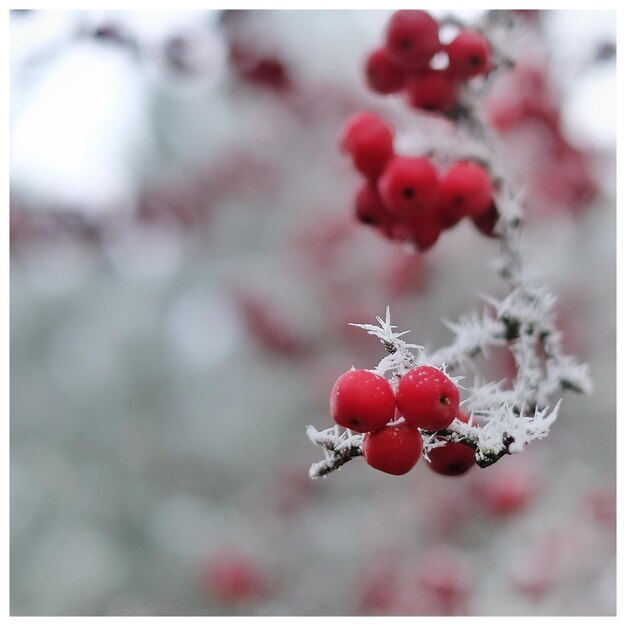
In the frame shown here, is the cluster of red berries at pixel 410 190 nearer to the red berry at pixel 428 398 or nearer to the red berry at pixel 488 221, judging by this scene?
the red berry at pixel 488 221

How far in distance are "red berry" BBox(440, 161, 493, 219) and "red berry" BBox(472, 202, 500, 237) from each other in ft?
0.04

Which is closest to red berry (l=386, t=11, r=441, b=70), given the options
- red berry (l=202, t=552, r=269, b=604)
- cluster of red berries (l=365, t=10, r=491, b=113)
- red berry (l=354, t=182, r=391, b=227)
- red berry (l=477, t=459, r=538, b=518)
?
cluster of red berries (l=365, t=10, r=491, b=113)

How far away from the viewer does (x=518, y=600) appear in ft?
13.0

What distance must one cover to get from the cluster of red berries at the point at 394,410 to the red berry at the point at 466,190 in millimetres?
523

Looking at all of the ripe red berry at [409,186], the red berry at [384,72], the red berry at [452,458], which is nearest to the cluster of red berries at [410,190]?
the ripe red berry at [409,186]

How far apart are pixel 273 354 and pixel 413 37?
13.0 feet

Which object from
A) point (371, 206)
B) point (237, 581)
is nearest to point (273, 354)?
point (237, 581)

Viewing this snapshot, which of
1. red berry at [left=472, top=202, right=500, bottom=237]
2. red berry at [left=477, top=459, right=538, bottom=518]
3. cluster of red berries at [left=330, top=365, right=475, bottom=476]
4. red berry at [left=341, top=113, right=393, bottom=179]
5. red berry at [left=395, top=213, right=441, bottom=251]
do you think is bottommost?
cluster of red berries at [left=330, top=365, right=475, bottom=476]

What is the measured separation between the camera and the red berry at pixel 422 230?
4.40 feet

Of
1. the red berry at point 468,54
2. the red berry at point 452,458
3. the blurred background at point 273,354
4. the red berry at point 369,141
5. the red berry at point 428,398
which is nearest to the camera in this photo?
the red berry at point 428,398

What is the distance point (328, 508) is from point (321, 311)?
1.68 metres

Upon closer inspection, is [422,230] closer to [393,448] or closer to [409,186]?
[409,186]

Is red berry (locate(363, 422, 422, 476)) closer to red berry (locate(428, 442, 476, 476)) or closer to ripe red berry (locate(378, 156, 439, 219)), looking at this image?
red berry (locate(428, 442, 476, 476))

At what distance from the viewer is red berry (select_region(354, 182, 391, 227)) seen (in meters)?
1.38
